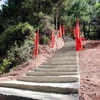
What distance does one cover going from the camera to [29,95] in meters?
6.41

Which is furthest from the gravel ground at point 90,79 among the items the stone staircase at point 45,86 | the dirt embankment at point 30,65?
the dirt embankment at point 30,65

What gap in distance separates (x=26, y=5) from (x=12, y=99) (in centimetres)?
1055

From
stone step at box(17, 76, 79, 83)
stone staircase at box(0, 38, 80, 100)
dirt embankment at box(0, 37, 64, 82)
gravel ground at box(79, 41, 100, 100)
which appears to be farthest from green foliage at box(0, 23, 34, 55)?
stone step at box(17, 76, 79, 83)

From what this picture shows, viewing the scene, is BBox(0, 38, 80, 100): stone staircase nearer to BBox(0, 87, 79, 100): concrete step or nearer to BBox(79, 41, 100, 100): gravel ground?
BBox(0, 87, 79, 100): concrete step

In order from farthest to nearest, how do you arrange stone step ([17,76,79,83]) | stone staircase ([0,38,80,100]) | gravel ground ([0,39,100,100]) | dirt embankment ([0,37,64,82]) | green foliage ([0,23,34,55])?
green foliage ([0,23,34,55]) < dirt embankment ([0,37,64,82]) < stone step ([17,76,79,83]) < stone staircase ([0,38,80,100]) < gravel ground ([0,39,100,100])

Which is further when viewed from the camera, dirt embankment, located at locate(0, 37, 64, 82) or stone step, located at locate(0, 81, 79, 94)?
dirt embankment, located at locate(0, 37, 64, 82)

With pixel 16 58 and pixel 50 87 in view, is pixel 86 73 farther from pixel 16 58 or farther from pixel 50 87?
pixel 16 58

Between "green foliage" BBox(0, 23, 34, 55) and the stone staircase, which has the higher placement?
"green foliage" BBox(0, 23, 34, 55)

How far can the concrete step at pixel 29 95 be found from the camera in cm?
603

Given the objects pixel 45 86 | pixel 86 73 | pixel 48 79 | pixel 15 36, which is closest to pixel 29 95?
pixel 45 86

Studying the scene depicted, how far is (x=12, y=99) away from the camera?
655 cm

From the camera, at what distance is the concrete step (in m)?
6.03

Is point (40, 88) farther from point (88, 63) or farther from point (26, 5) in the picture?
point (26, 5)

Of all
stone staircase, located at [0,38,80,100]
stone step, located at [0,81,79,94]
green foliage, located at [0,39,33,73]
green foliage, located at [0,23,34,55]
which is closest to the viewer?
stone staircase, located at [0,38,80,100]
